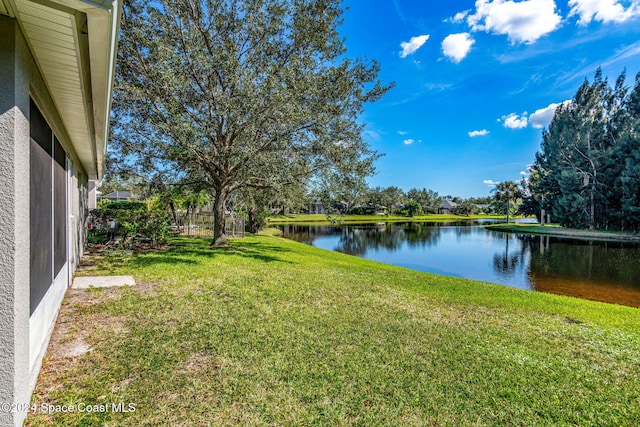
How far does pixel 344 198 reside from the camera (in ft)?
42.1

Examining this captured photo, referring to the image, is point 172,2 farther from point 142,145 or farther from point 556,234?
point 556,234

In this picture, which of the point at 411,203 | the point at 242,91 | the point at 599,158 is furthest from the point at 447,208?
the point at 242,91

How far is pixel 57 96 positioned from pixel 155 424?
334 cm

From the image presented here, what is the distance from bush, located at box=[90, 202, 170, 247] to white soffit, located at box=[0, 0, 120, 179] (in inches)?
313

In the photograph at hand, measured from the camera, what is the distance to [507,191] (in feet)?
179

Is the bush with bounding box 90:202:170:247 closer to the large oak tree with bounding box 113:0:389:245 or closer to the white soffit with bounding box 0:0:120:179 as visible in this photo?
the large oak tree with bounding box 113:0:389:245

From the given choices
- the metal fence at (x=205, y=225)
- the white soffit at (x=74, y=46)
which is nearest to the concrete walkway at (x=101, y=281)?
the white soffit at (x=74, y=46)

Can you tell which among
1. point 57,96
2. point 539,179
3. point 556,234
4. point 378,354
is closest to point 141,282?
point 57,96

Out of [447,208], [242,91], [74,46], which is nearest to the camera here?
[74,46]

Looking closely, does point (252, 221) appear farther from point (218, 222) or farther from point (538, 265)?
point (538, 265)

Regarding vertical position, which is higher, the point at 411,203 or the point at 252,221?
the point at 411,203

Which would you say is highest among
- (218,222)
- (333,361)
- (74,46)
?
(74,46)

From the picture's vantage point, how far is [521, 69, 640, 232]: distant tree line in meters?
30.4

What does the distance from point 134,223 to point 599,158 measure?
4469cm
